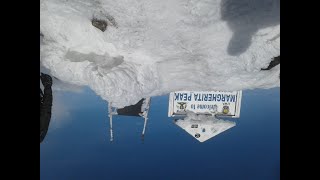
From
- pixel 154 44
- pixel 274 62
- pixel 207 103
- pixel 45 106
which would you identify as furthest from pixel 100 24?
pixel 274 62

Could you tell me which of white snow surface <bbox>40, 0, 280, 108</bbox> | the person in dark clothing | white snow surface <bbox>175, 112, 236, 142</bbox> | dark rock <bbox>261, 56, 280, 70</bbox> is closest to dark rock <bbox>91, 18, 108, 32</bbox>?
white snow surface <bbox>40, 0, 280, 108</bbox>

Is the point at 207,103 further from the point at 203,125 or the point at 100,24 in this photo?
the point at 100,24

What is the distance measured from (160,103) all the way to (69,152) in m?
0.45

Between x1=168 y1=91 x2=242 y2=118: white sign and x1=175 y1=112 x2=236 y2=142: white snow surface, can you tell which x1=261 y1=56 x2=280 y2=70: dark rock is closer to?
x1=168 y1=91 x2=242 y2=118: white sign

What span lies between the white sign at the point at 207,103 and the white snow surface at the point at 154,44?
0.05 metres

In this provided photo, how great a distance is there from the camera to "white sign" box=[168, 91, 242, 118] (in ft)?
5.31

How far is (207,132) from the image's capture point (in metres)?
1.64

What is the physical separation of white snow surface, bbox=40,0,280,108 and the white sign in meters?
0.05

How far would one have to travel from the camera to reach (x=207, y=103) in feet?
5.39

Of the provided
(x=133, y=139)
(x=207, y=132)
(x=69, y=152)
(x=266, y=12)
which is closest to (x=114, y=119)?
(x=133, y=139)

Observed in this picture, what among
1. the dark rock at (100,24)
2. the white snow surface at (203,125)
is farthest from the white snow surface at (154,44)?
the white snow surface at (203,125)

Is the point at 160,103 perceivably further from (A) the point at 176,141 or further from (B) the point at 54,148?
(B) the point at 54,148

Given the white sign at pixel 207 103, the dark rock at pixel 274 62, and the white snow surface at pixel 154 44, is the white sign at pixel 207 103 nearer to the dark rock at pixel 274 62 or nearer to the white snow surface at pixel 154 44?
the white snow surface at pixel 154 44

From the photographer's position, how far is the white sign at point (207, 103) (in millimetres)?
1617
